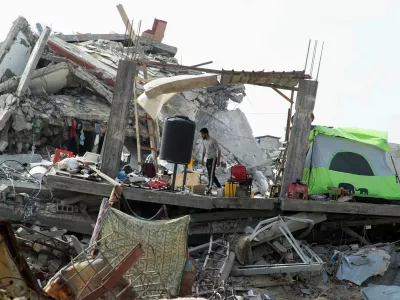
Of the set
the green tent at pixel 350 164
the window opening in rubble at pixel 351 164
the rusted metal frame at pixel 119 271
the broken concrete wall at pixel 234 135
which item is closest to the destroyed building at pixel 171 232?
the rusted metal frame at pixel 119 271

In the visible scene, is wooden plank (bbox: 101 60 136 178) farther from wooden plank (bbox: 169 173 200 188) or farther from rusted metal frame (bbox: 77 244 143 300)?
rusted metal frame (bbox: 77 244 143 300)

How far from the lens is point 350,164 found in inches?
565

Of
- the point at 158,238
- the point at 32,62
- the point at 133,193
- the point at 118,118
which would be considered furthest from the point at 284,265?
the point at 32,62

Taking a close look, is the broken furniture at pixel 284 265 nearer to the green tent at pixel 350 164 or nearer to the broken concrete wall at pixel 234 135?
the green tent at pixel 350 164

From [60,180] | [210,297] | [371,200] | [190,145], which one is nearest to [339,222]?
[371,200]

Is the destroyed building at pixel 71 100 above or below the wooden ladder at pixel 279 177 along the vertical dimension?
above

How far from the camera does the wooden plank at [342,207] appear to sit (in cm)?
1249

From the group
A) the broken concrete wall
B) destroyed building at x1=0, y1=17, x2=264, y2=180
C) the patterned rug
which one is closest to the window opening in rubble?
destroyed building at x1=0, y1=17, x2=264, y2=180

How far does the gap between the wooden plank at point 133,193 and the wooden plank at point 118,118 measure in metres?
1.19

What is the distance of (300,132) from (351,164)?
2.01m

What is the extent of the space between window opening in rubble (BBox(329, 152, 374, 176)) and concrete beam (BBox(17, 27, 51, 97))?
9799 millimetres

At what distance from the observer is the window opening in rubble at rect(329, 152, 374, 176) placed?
14234mm

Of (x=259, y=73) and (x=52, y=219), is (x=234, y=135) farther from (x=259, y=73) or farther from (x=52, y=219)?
(x=52, y=219)

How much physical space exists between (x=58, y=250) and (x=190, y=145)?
358 centimetres
